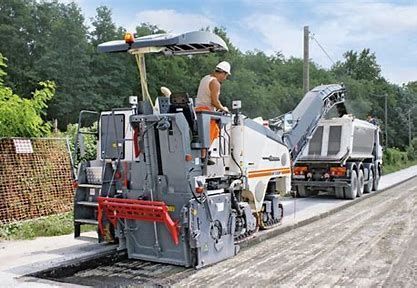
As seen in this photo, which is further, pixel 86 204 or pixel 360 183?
pixel 360 183

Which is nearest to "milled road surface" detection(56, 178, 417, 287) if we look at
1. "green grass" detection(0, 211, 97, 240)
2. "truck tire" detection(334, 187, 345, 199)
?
"green grass" detection(0, 211, 97, 240)

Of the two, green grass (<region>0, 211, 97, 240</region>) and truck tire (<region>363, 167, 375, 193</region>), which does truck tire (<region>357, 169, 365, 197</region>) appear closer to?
truck tire (<region>363, 167, 375, 193</region>)

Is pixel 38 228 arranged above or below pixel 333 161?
below

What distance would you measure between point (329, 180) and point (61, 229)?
8.83m

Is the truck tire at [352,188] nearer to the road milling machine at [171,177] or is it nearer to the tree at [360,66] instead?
the road milling machine at [171,177]

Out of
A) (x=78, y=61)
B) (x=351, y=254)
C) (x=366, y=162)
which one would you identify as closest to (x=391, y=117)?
(x=78, y=61)

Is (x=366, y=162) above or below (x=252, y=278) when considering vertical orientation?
above

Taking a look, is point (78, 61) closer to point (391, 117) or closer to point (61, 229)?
point (61, 229)

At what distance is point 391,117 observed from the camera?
2596 inches

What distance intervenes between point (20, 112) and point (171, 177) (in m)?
4.11

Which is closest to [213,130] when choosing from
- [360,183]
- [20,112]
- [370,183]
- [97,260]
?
[97,260]

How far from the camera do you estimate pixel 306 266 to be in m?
7.39

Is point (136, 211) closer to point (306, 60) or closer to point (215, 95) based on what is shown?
point (215, 95)

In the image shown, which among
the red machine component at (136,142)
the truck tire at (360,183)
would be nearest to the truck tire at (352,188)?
the truck tire at (360,183)
